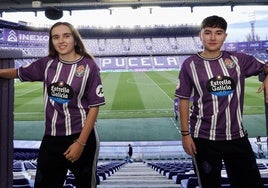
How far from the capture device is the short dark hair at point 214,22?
1985 mm

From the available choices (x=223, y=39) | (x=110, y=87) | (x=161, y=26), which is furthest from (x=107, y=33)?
(x=223, y=39)

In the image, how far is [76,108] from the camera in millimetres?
1936

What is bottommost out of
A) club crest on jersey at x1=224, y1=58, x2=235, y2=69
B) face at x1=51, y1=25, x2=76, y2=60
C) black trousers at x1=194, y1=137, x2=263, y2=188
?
black trousers at x1=194, y1=137, x2=263, y2=188

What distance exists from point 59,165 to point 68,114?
319 mm

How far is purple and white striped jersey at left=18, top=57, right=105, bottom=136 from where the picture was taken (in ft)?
6.29

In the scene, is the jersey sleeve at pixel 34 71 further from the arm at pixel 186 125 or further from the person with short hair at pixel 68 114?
the arm at pixel 186 125

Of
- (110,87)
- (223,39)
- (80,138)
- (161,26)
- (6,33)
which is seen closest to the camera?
(80,138)

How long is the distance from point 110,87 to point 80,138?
23331mm

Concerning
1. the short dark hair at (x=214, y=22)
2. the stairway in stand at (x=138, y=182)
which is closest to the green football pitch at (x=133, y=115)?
the stairway in stand at (x=138, y=182)

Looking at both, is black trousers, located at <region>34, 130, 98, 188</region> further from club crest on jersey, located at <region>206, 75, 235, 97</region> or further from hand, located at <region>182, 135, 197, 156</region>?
club crest on jersey, located at <region>206, 75, 235, 97</region>

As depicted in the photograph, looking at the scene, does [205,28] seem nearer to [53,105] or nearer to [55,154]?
[53,105]

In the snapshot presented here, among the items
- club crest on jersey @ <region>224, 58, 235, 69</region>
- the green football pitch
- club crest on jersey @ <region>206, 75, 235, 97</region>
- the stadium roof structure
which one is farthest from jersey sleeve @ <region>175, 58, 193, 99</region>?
the green football pitch

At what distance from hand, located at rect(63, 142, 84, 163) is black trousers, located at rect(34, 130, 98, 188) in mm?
45

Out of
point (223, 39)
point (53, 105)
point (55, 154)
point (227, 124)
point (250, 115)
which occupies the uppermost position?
point (223, 39)
